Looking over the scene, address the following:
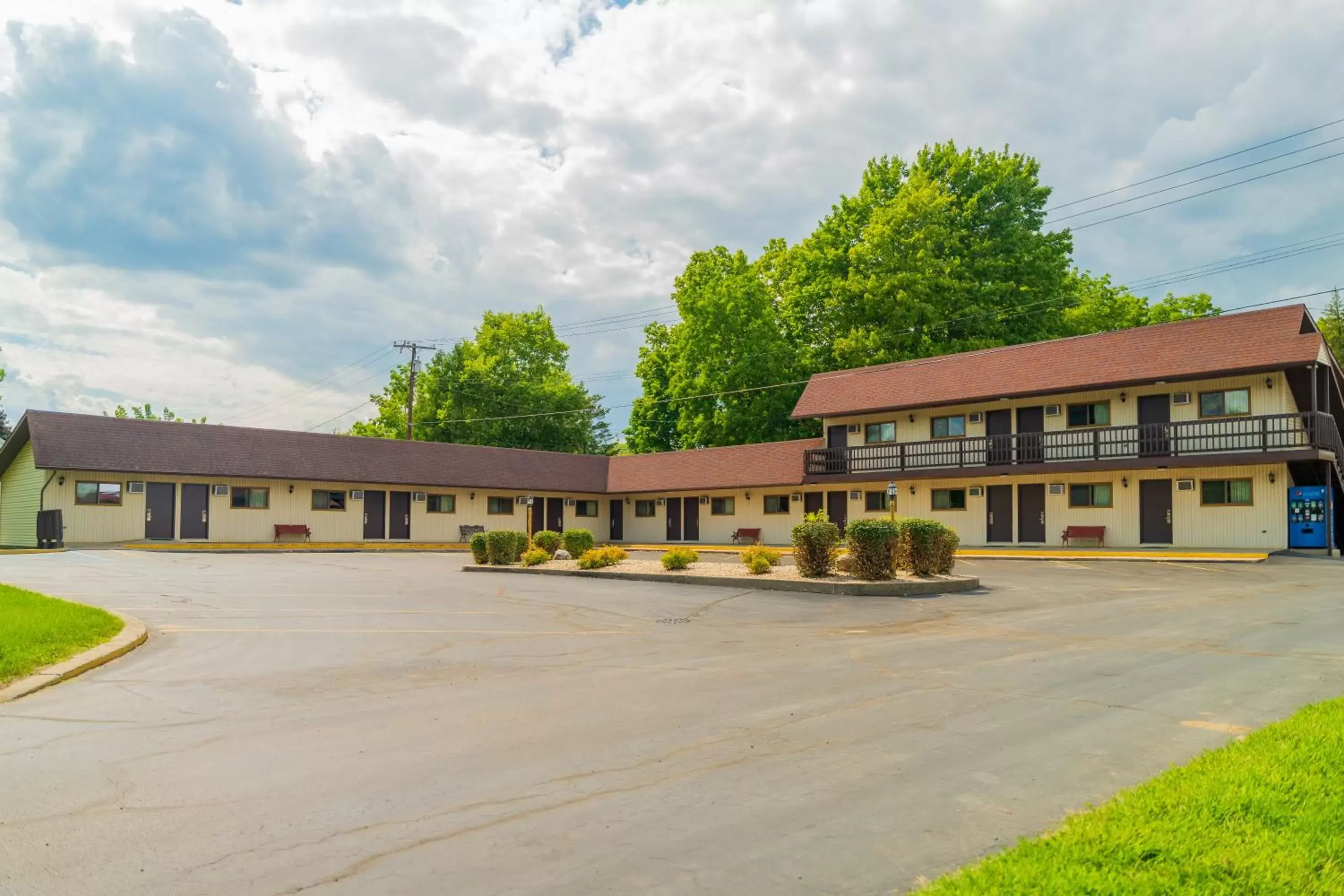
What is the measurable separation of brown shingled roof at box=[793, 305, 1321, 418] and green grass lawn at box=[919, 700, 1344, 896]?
27.3 m

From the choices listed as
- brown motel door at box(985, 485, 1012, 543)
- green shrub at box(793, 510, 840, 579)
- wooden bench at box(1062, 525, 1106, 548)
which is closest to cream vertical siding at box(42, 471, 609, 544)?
brown motel door at box(985, 485, 1012, 543)

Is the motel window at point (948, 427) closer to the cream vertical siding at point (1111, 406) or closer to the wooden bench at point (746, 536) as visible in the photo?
the cream vertical siding at point (1111, 406)

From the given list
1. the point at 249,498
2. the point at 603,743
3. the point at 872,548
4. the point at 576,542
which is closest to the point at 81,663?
the point at 603,743

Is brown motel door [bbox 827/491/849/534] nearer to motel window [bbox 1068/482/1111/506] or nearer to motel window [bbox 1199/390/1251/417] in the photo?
motel window [bbox 1068/482/1111/506]

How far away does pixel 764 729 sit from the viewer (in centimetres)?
693

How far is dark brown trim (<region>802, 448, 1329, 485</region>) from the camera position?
27484 mm

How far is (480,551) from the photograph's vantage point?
2809 cm

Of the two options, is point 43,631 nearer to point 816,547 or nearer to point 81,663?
point 81,663

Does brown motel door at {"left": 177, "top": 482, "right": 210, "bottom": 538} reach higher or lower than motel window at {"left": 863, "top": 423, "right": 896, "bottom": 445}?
lower

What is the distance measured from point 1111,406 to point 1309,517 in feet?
23.5

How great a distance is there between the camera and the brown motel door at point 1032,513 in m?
34.5

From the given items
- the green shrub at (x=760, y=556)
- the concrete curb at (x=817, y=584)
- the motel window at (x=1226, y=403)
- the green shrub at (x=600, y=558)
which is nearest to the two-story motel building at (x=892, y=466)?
the motel window at (x=1226, y=403)

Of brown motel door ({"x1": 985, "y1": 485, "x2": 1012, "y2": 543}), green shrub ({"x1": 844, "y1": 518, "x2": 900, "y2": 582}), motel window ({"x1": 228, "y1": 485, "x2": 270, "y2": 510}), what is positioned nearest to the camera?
green shrub ({"x1": 844, "y1": 518, "x2": 900, "y2": 582})

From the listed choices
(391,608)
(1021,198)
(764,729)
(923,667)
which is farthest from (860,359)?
(764,729)
